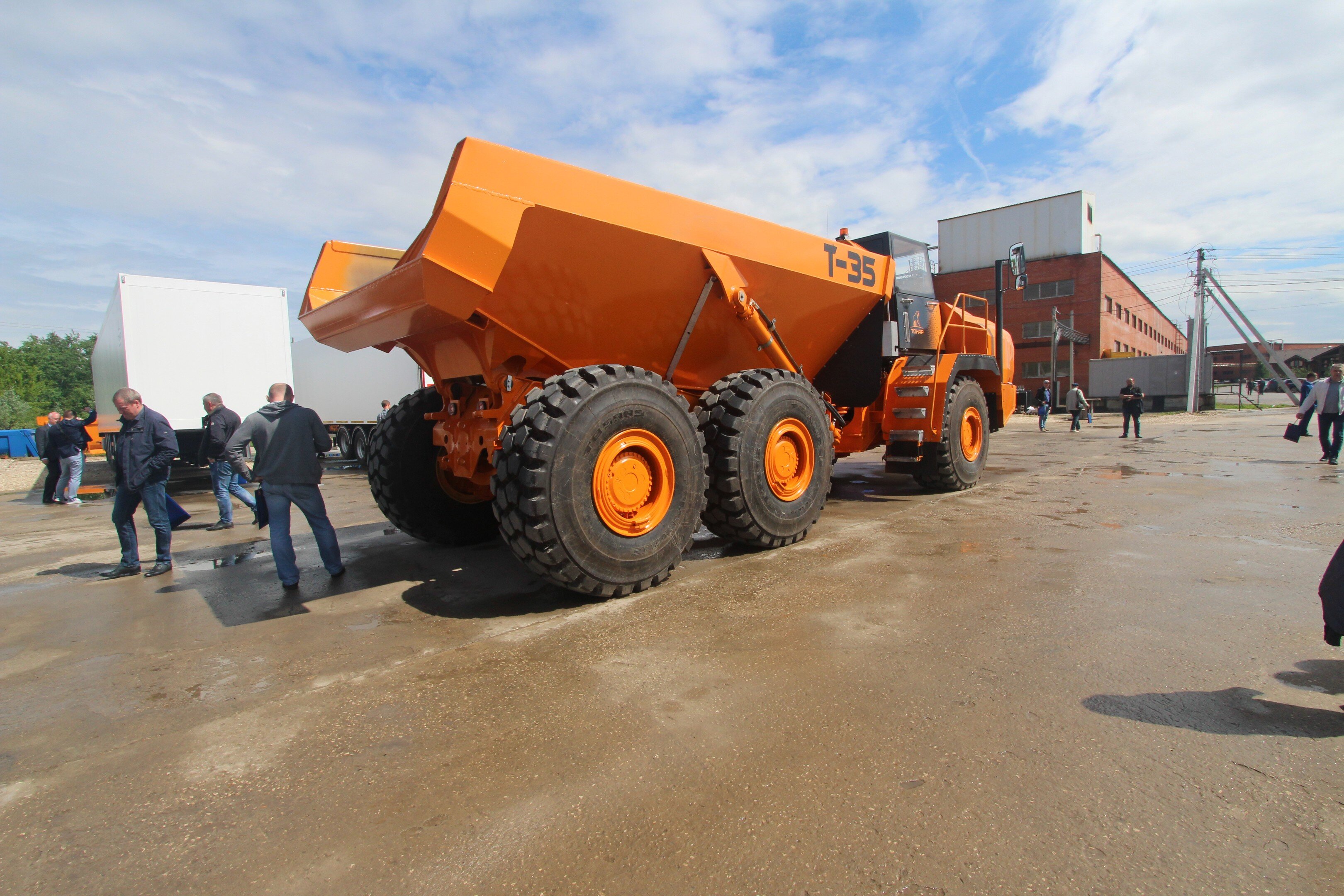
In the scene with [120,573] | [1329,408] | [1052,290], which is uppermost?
[1052,290]

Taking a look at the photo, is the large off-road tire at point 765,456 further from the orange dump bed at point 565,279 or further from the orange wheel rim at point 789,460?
the orange dump bed at point 565,279

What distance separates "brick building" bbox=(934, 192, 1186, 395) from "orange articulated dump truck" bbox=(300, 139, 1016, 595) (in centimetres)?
3939

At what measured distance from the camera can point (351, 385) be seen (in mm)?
17109

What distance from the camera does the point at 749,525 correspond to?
5.17 metres

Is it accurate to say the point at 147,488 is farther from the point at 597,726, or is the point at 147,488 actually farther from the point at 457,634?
the point at 597,726

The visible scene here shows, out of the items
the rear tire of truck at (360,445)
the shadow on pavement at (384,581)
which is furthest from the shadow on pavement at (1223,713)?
the rear tire of truck at (360,445)

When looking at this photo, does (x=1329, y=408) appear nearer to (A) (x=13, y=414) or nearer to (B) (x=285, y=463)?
(B) (x=285, y=463)

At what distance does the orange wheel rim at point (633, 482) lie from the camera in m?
4.29

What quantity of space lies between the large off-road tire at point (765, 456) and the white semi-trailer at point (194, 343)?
30.2ft

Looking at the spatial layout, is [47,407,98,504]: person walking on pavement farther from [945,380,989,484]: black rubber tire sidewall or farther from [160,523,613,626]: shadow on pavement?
[945,380,989,484]: black rubber tire sidewall

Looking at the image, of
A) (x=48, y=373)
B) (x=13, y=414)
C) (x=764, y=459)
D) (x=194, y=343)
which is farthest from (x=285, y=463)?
(x=48, y=373)

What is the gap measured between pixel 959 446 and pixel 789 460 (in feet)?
11.2

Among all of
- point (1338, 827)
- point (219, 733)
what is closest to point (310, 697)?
point (219, 733)

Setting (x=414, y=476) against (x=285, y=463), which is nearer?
(x=285, y=463)
